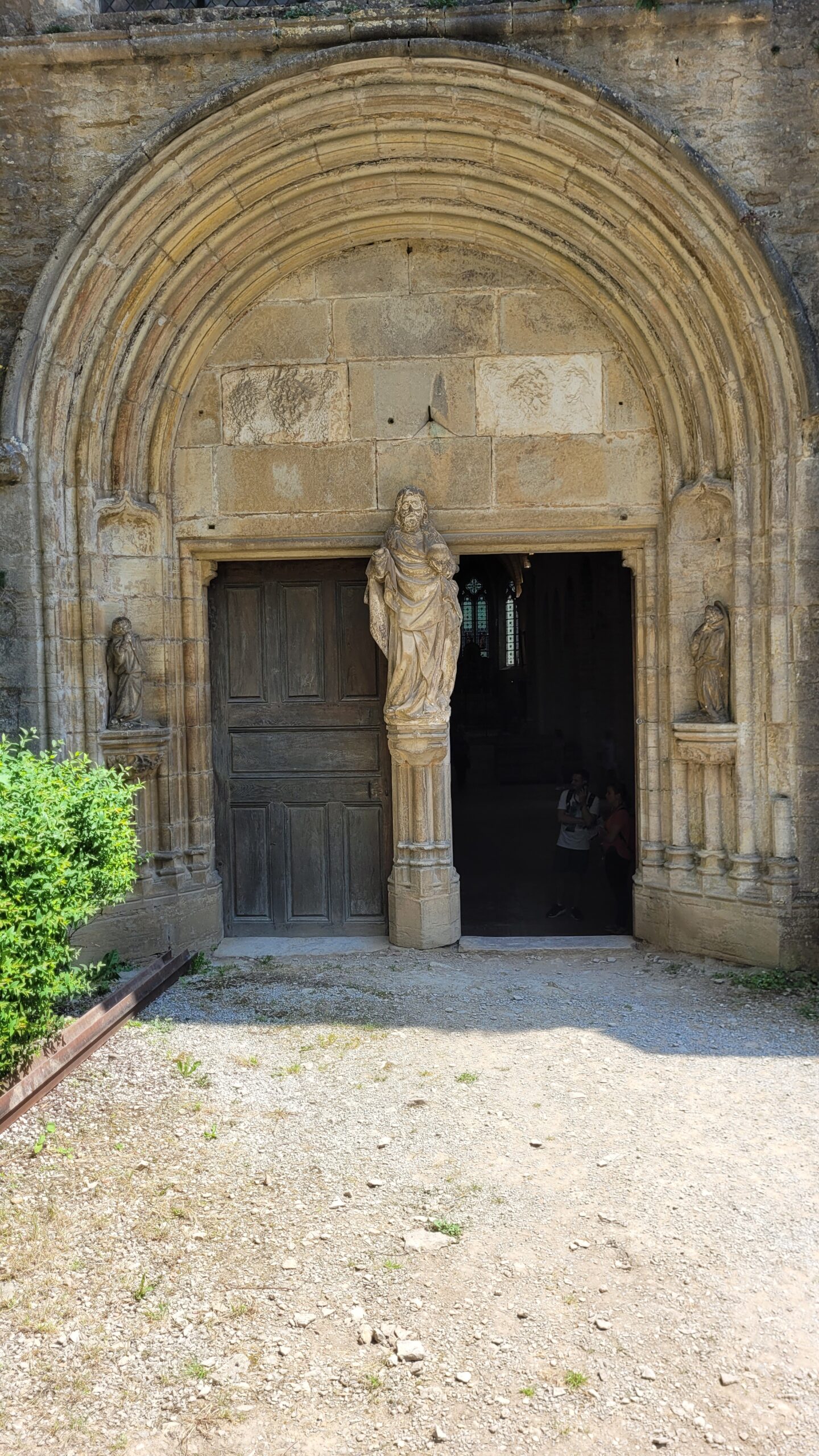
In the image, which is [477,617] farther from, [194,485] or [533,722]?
[194,485]

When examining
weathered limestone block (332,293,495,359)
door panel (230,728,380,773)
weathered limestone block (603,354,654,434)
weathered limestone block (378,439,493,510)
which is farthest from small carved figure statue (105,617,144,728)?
weathered limestone block (603,354,654,434)

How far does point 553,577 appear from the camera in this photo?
1661 cm

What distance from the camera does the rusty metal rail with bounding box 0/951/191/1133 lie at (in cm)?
403

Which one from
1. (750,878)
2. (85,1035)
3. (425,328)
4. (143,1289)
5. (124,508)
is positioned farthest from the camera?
(425,328)

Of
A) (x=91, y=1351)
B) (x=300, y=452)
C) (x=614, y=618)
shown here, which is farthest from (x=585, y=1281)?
(x=614, y=618)

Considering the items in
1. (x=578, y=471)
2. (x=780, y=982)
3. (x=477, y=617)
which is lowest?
(x=780, y=982)

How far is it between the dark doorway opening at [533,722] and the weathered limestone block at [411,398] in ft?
9.08

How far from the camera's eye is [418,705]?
6.41m

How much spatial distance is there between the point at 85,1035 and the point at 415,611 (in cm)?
299

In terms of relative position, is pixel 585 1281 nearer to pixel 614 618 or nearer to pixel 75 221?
pixel 75 221

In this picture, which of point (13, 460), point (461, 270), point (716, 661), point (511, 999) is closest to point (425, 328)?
point (461, 270)

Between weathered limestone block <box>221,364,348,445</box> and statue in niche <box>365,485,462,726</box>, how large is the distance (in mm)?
653

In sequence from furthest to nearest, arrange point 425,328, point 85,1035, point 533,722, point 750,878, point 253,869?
point 533,722 < point 253,869 < point 425,328 < point 750,878 < point 85,1035

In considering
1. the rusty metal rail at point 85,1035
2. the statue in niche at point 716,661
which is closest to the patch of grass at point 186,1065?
the rusty metal rail at point 85,1035
